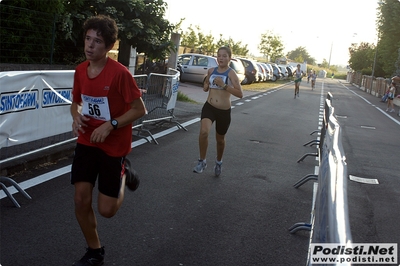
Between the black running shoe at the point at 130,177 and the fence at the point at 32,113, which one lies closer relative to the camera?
the black running shoe at the point at 130,177

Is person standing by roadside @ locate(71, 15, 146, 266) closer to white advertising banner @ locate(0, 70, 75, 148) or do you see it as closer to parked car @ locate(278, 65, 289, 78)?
white advertising banner @ locate(0, 70, 75, 148)

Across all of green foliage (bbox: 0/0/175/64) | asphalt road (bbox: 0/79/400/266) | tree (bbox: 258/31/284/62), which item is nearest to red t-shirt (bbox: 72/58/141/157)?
asphalt road (bbox: 0/79/400/266)

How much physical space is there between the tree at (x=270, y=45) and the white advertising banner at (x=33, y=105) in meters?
93.9

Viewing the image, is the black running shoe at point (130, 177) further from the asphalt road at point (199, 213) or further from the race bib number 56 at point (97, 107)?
the asphalt road at point (199, 213)

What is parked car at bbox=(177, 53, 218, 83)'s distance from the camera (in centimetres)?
3122

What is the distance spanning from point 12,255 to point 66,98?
4.04m

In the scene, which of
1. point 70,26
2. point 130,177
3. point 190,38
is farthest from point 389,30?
point 130,177

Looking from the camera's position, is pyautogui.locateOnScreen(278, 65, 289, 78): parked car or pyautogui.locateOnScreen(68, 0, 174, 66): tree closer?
pyautogui.locateOnScreen(68, 0, 174, 66): tree

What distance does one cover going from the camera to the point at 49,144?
845cm

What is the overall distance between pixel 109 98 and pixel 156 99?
25.9 feet

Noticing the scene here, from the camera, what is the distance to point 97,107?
4.41 m

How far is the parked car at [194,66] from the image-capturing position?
102 feet

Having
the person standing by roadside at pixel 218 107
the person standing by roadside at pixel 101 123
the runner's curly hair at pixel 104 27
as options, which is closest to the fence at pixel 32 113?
the person standing by roadside at pixel 101 123

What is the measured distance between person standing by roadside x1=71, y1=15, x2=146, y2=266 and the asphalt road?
549mm
